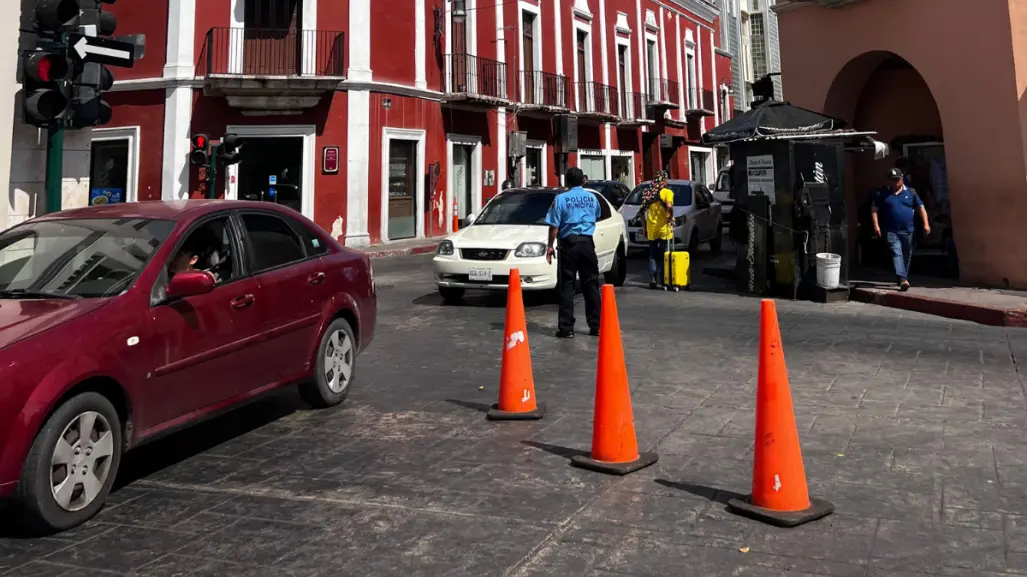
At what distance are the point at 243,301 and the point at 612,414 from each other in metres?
2.41

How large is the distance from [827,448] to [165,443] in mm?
4266

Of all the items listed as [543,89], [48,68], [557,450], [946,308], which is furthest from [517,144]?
[557,450]

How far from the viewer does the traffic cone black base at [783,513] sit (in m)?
3.65

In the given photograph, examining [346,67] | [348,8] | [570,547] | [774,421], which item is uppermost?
[348,8]

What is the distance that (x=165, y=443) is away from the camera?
207 inches

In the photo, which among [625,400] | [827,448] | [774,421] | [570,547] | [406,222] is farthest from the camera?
[406,222]

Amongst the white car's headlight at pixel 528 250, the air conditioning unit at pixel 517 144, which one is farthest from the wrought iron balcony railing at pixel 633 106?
the white car's headlight at pixel 528 250

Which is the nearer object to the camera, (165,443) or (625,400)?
(625,400)

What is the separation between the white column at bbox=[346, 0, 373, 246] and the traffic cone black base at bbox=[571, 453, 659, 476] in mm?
18066

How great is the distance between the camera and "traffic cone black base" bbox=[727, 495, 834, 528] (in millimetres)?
3648

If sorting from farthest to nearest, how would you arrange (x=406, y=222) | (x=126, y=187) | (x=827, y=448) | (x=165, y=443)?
1. (x=406, y=222)
2. (x=126, y=187)
3. (x=165, y=443)
4. (x=827, y=448)

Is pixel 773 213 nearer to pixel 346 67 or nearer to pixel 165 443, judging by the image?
pixel 165 443

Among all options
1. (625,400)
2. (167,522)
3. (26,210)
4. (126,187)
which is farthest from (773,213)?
(126,187)

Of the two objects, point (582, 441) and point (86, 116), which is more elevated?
point (86, 116)
